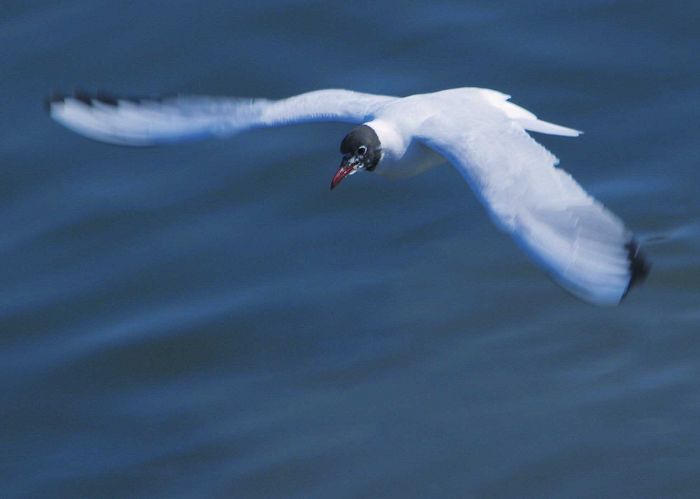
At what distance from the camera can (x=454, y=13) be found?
1066 centimetres

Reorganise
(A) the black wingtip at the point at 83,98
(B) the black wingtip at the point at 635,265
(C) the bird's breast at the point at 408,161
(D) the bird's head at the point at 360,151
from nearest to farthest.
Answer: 1. (B) the black wingtip at the point at 635,265
2. (D) the bird's head at the point at 360,151
3. (C) the bird's breast at the point at 408,161
4. (A) the black wingtip at the point at 83,98

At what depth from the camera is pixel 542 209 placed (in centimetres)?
665

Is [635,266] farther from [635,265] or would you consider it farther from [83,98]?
[83,98]

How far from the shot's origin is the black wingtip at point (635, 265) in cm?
606

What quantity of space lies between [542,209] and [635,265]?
2.20 feet

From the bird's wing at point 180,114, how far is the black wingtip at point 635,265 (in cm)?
248

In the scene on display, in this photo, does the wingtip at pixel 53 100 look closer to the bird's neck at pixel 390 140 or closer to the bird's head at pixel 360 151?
the bird's head at pixel 360 151

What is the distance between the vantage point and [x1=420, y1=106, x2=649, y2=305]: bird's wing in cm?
615

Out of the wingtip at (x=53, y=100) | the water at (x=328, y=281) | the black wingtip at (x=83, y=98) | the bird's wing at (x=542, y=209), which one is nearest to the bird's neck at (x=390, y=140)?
the bird's wing at (x=542, y=209)

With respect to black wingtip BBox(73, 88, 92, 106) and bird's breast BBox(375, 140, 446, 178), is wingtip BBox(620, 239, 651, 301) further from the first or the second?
black wingtip BBox(73, 88, 92, 106)

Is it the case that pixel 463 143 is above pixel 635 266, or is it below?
above

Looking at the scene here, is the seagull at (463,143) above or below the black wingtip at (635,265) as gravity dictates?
above

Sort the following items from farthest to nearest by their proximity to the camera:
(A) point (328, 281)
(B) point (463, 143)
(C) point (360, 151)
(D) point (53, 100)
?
(A) point (328, 281)
(D) point (53, 100)
(C) point (360, 151)
(B) point (463, 143)

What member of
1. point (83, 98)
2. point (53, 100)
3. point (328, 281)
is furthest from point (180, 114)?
point (328, 281)
